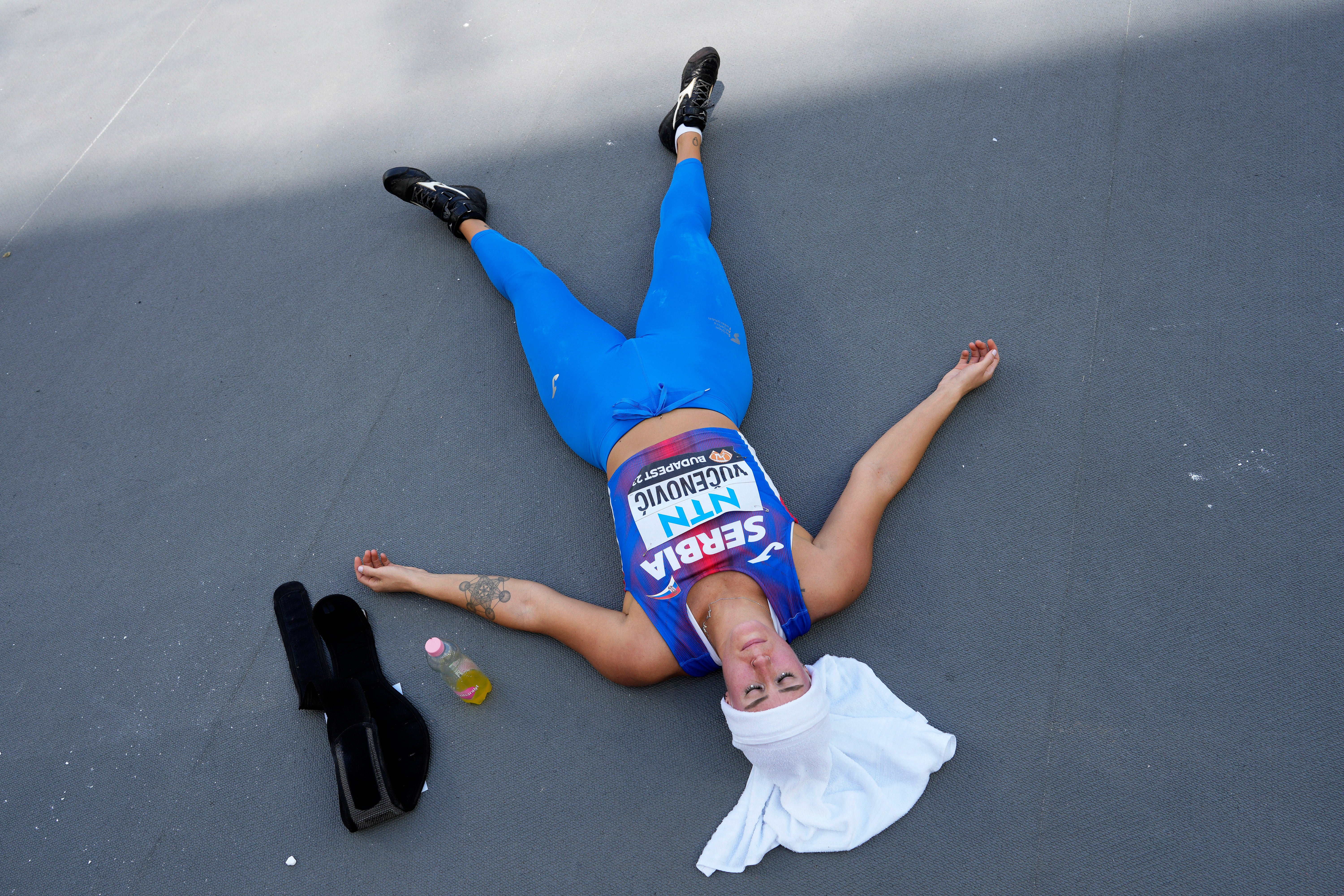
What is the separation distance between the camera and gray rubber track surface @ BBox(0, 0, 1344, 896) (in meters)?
1.93

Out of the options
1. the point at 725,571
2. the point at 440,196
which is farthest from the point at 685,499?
the point at 440,196

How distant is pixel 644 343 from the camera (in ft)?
7.22

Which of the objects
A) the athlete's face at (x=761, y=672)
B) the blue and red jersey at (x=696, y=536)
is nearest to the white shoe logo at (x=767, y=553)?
the blue and red jersey at (x=696, y=536)

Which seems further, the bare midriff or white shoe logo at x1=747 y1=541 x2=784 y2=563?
the bare midriff

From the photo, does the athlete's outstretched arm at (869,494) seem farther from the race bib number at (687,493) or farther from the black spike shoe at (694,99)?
the black spike shoe at (694,99)

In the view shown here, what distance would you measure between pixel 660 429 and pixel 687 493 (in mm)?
210

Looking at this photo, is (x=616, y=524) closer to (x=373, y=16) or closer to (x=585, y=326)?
(x=585, y=326)

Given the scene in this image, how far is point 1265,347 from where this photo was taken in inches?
88.7

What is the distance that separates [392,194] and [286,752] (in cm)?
195

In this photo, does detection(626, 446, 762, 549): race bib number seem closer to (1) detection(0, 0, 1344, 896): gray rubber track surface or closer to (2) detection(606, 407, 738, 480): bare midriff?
(2) detection(606, 407, 738, 480): bare midriff

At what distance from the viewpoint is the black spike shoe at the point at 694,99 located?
280 centimetres

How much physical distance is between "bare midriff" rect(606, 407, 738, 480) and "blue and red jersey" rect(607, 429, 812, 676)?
1.0 inches

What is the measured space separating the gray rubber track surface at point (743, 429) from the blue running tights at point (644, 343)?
184 millimetres

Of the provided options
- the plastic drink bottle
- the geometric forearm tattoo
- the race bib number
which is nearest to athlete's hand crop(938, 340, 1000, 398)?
the race bib number
